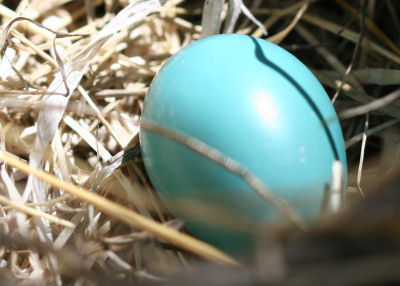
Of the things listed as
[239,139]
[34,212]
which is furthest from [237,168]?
[34,212]

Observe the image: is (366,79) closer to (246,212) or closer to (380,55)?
(380,55)

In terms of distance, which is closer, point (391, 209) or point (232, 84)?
point (391, 209)

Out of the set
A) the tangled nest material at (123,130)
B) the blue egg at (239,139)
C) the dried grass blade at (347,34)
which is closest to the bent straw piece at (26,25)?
the tangled nest material at (123,130)

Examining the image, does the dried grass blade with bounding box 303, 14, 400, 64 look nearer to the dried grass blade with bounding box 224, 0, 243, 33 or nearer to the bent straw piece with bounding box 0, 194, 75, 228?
the dried grass blade with bounding box 224, 0, 243, 33

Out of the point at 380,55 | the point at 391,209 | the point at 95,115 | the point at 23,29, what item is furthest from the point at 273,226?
the point at 23,29

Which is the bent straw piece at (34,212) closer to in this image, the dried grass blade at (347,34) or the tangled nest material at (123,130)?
the tangled nest material at (123,130)

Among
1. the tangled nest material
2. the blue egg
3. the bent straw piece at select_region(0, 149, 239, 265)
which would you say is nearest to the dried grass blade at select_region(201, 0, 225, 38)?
the tangled nest material

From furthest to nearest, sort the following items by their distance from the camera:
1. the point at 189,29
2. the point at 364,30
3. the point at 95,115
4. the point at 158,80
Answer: the point at 189,29 → the point at 364,30 → the point at 95,115 → the point at 158,80

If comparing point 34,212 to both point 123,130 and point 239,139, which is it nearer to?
point 123,130
